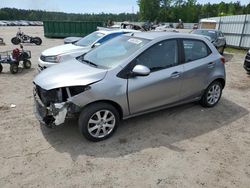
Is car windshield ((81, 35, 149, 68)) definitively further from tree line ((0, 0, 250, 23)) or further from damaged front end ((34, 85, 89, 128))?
tree line ((0, 0, 250, 23))

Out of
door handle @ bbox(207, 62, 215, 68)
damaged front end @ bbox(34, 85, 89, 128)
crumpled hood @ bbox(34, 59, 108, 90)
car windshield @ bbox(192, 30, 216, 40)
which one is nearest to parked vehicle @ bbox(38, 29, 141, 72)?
crumpled hood @ bbox(34, 59, 108, 90)

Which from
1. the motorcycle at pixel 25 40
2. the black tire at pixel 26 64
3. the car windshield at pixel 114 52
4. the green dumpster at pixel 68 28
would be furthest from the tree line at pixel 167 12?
the car windshield at pixel 114 52

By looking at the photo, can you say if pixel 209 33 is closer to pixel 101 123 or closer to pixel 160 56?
pixel 160 56

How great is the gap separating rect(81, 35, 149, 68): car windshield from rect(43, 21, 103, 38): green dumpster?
19037mm

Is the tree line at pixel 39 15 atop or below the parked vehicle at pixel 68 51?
atop

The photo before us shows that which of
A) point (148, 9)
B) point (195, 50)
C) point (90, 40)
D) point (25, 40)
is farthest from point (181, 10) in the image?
point (195, 50)

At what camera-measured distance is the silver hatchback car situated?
3393mm

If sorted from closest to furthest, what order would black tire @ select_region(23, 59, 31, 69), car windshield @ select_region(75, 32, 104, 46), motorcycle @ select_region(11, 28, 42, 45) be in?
car windshield @ select_region(75, 32, 104, 46), black tire @ select_region(23, 59, 31, 69), motorcycle @ select_region(11, 28, 42, 45)

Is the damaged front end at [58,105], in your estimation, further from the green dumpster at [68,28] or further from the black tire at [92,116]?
the green dumpster at [68,28]

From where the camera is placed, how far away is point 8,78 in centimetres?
728

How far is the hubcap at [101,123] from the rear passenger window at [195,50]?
187 centimetres

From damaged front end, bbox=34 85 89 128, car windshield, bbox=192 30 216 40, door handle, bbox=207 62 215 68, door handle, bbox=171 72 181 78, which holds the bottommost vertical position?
damaged front end, bbox=34 85 89 128

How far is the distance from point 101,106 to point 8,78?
16.7 ft

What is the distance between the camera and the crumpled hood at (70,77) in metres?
3.37
